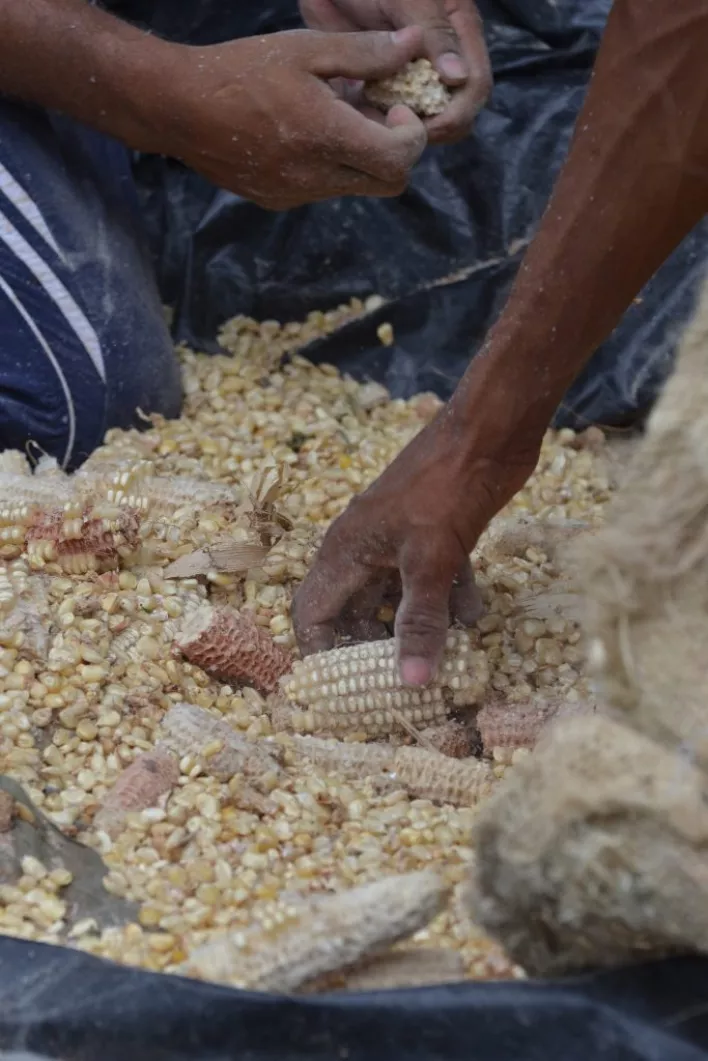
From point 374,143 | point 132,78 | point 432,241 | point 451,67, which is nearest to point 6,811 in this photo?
point 374,143

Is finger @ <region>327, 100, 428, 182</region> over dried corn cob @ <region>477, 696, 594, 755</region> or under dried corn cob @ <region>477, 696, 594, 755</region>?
over

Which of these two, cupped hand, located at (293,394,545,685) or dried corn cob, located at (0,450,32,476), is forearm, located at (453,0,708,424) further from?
dried corn cob, located at (0,450,32,476)

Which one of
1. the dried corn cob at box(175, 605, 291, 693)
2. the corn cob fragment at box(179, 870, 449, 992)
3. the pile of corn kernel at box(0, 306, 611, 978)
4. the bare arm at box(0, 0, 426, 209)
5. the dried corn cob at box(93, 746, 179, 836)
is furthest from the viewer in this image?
the bare arm at box(0, 0, 426, 209)

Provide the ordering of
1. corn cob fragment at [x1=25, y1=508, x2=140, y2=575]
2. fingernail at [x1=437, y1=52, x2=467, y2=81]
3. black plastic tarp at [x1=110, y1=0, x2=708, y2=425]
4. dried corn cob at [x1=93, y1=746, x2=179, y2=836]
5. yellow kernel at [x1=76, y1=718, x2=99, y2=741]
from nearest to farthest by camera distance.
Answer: dried corn cob at [x1=93, y1=746, x2=179, y2=836] < yellow kernel at [x1=76, y1=718, x2=99, y2=741] < corn cob fragment at [x1=25, y1=508, x2=140, y2=575] < fingernail at [x1=437, y1=52, x2=467, y2=81] < black plastic tarp at [x1=110, y1=0, x2=708, y2=425]

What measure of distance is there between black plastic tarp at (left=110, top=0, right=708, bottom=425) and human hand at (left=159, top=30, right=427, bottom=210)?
546mm

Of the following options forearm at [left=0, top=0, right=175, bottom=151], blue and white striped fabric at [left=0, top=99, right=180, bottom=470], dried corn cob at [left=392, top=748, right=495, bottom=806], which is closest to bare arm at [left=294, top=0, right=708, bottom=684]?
dried corn cob at [left=392, top=748, right=495, bottom=806]

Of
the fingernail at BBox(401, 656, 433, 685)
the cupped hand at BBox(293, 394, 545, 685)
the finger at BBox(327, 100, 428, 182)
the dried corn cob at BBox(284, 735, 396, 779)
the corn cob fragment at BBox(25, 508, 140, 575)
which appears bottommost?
the corn cob fragment at BBox(25, 508, 140, 575)

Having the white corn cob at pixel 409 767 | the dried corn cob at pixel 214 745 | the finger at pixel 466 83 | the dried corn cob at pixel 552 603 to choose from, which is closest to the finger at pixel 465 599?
the dried corn cob at pixel 552 603

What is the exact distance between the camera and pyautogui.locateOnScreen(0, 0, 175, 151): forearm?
6.31 feet

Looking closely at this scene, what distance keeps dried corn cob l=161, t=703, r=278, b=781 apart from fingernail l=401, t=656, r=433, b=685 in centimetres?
19

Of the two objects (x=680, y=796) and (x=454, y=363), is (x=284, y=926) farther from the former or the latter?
(x=454, y=363)

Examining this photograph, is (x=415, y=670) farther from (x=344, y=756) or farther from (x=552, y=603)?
(x=552, y=603)

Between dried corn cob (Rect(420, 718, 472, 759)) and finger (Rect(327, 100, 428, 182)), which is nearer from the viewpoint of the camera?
dried corn cob (Rect(420, 718, 472, 759))

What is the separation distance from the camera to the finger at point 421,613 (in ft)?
4.92
